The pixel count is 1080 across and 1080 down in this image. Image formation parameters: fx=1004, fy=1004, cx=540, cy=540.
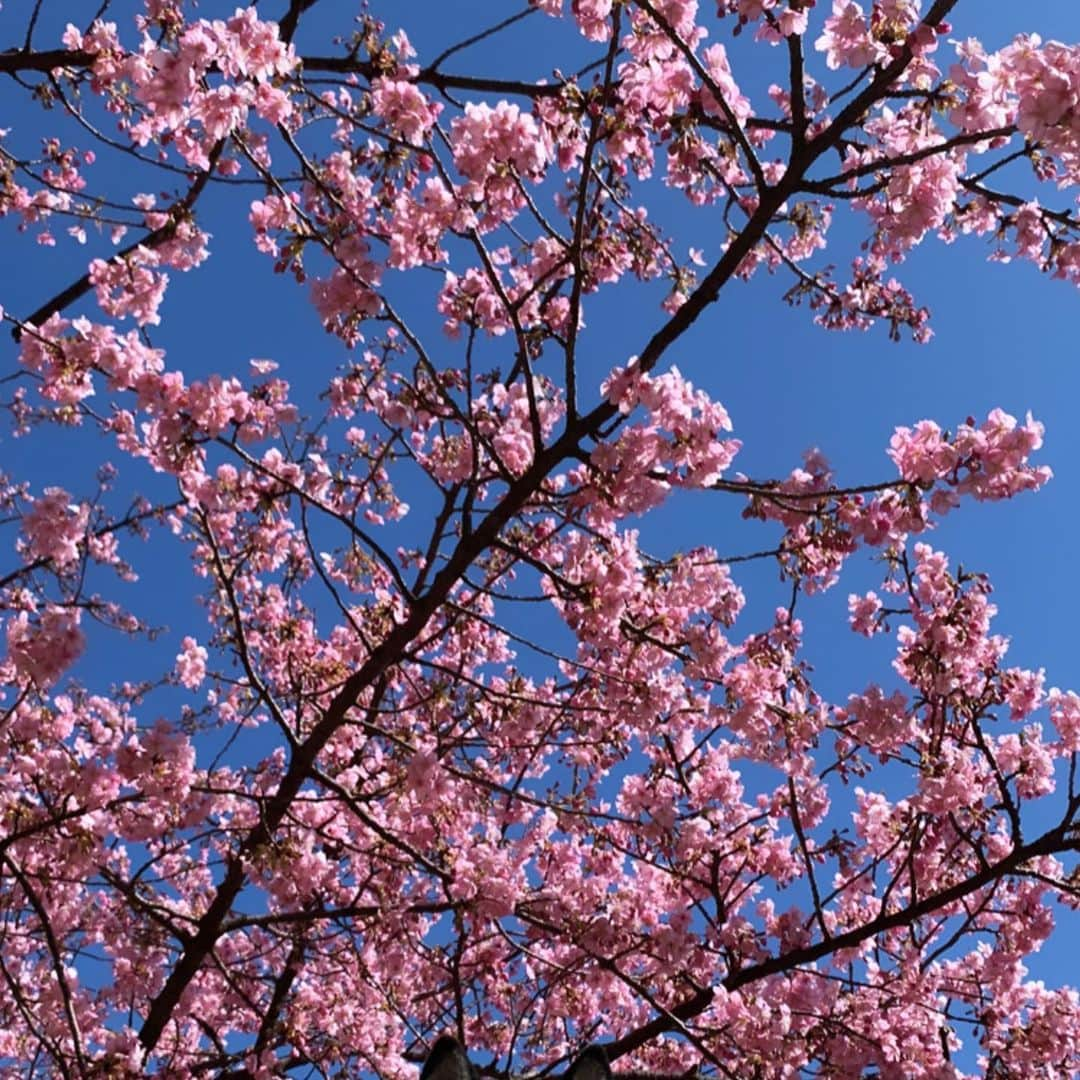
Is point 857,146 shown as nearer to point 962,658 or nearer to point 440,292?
point 440,292

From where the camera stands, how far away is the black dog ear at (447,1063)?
2.16 meters

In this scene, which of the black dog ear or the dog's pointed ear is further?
the dog's pointed ear

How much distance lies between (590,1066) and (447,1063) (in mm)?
427

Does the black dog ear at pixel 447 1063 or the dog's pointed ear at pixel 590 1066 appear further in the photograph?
the dog's pointed ear at pixel 590 1066

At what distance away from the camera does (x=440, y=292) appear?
6.36m

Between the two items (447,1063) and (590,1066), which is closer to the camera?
(447,1063)

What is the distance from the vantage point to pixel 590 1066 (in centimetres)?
243

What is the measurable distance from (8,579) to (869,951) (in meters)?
7.30

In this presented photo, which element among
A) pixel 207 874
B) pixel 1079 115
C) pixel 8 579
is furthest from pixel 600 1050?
pixel 207 874

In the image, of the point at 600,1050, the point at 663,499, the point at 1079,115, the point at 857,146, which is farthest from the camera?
the point at 857,146

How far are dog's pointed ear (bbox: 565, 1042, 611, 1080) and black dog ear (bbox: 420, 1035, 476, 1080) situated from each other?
0.92 ft

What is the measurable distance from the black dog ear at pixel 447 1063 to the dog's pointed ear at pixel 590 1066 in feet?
0.92

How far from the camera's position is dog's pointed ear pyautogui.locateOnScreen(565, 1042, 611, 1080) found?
2402mm

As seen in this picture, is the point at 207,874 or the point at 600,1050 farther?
the point at 207,874
